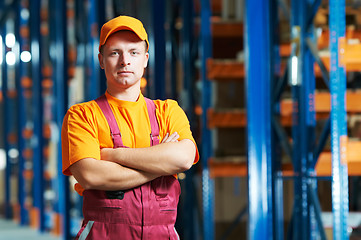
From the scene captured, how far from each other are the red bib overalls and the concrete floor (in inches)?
353

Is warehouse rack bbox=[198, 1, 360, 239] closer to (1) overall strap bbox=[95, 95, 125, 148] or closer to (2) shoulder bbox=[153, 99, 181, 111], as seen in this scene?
(2) shoulder bbox=[153, 99, 181, 111]

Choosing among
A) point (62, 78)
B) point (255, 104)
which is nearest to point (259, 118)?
point (255, 104)

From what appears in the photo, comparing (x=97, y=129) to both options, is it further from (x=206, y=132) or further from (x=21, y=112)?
(x=21, y=112)

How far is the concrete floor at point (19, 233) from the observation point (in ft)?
35.5

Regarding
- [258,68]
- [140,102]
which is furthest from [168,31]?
[140,102]

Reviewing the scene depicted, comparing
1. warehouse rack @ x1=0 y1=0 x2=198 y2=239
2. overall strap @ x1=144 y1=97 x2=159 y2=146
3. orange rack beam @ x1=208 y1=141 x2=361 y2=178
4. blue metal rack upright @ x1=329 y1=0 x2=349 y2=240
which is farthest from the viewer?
warehouse rack @ x1=0 y1=0 x2=198 y2=239

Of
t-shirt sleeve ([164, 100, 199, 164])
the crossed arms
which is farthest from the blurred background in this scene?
the crossed arms

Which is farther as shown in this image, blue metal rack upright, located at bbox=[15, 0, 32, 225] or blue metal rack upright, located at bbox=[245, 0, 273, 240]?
blue metal rack upright, located at bbox=[15, 0, 32, 225]

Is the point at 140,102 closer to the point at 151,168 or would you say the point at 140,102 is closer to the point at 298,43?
the point at 151,168

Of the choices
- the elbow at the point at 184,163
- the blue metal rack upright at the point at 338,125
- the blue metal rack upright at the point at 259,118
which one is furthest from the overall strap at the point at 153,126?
the blue metal rack upright at the point at 259,118

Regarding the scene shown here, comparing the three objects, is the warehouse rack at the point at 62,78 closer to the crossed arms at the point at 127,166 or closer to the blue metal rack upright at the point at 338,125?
the blue metal rack upright at the point at 338,125

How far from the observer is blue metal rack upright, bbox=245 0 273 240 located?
4.90 m

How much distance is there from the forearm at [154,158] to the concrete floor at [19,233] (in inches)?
356

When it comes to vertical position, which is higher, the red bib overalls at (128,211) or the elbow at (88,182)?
the elbow at (88,182)
